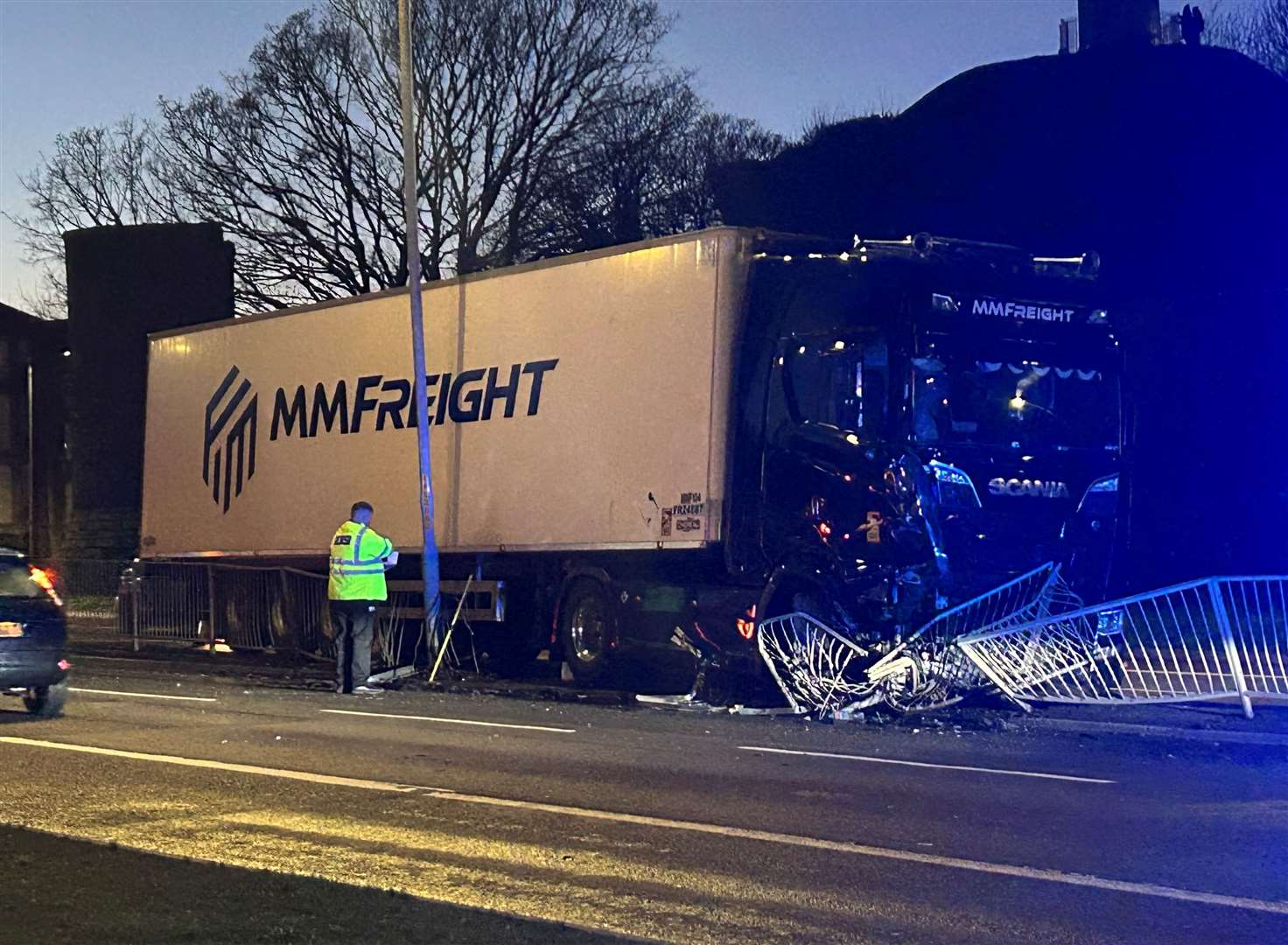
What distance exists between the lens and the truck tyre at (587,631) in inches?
669

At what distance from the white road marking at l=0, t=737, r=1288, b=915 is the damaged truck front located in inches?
211

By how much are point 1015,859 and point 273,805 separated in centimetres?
398

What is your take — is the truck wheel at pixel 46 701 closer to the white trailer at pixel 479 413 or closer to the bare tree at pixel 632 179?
the white trailer at pixel 479 413

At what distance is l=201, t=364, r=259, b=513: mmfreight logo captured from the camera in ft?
73.7

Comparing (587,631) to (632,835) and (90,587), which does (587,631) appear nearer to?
(632,835)

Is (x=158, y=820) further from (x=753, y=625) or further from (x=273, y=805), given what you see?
(x=753, y=625)

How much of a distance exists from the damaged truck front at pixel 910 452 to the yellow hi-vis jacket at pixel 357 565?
3.64m

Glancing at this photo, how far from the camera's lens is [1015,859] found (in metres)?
7.50

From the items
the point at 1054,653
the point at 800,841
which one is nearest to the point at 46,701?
the point at 800,841

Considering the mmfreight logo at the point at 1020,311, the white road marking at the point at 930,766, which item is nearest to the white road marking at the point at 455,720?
the white road marking at the point at 930,766

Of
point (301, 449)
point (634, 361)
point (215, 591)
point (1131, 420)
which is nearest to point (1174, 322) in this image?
point (1131, 420)

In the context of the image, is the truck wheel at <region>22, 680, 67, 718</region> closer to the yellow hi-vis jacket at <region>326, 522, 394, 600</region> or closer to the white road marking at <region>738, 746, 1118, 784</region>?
the yellow hi-vis jacket at <region>326, 522, 394, 600</region>

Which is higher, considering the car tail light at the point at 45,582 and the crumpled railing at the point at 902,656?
the car tail light at the point at 45,582

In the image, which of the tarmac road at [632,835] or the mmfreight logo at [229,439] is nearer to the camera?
the tarmac road at [632,835]
